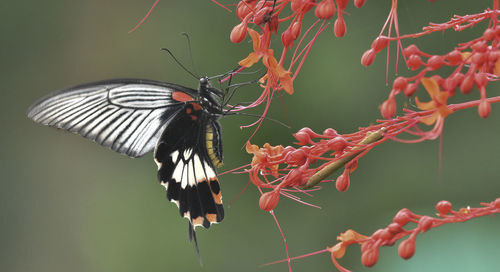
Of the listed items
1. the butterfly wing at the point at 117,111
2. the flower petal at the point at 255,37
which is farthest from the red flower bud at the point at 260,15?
the butterfly wing at the point at 117,111

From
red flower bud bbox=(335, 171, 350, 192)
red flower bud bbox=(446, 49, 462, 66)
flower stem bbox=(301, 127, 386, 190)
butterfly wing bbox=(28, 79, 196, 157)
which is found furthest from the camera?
butterfly wing bbox=(28, 79, 196, 157)

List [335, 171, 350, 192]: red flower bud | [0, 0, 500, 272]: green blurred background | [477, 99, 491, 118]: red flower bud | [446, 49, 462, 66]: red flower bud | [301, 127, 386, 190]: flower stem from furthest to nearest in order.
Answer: [0, 0, 500, 272]: green blurred background, [335, 171, 350, 192]: red flower bud, [301, 127, 386, 190]: flower stem, [446, 49, 462, 66]: red flower bud, [477, 99, 491, 118]: red flower bud

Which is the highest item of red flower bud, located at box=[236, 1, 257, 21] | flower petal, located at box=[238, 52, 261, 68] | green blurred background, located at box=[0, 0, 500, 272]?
red flower bud, located at box=[236, 1, 257, 21]

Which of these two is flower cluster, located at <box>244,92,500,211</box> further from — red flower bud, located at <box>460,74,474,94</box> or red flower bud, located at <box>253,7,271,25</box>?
red flower bud, located at <box>253,7,271,25</box>

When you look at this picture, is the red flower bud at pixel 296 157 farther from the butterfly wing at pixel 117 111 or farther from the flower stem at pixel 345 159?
the butterfly wing at pixel 117 111

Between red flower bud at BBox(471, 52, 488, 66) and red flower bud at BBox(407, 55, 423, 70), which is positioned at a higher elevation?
red flower bud at BBox(407, 55, 423, 70)

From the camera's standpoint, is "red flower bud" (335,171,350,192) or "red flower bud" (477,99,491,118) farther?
"red flower bud" (335,171,350,192)

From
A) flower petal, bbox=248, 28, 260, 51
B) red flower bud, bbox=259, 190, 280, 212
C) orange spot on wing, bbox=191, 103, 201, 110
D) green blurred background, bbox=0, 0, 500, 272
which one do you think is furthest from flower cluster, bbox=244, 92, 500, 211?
green blurred background, bbox=0, 0, 500, 272
